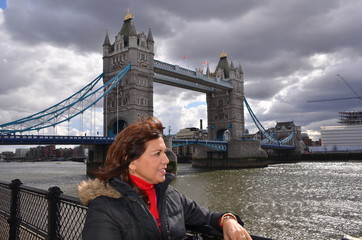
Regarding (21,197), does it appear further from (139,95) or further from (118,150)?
(139,95)

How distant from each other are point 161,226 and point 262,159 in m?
45.9

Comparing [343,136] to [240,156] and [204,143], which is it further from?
[204,143]

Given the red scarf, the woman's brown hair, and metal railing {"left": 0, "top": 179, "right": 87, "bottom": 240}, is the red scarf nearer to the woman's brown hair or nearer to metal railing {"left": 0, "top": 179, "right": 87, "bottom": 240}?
the woman's brown hair

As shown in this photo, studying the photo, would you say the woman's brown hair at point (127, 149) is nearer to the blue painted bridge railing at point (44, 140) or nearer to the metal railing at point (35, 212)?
the metal railing at point (35, 212)

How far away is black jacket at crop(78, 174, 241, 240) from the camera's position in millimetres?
1645

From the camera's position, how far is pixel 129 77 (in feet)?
125

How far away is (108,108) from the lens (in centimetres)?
3994

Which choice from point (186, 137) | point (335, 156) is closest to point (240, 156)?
point (335, 156)

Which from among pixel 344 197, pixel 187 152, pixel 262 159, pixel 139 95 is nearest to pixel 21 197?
pixel 344 197

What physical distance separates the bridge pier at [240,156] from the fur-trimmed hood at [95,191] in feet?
146

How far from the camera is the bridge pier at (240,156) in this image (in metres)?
45.4

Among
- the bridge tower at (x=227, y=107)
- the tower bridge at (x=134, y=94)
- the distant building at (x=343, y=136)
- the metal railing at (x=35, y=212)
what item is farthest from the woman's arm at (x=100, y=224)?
the distant building at (x=343, y=136)

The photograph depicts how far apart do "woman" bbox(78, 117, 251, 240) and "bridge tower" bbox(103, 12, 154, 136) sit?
35.1m

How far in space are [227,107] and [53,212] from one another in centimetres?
5480
